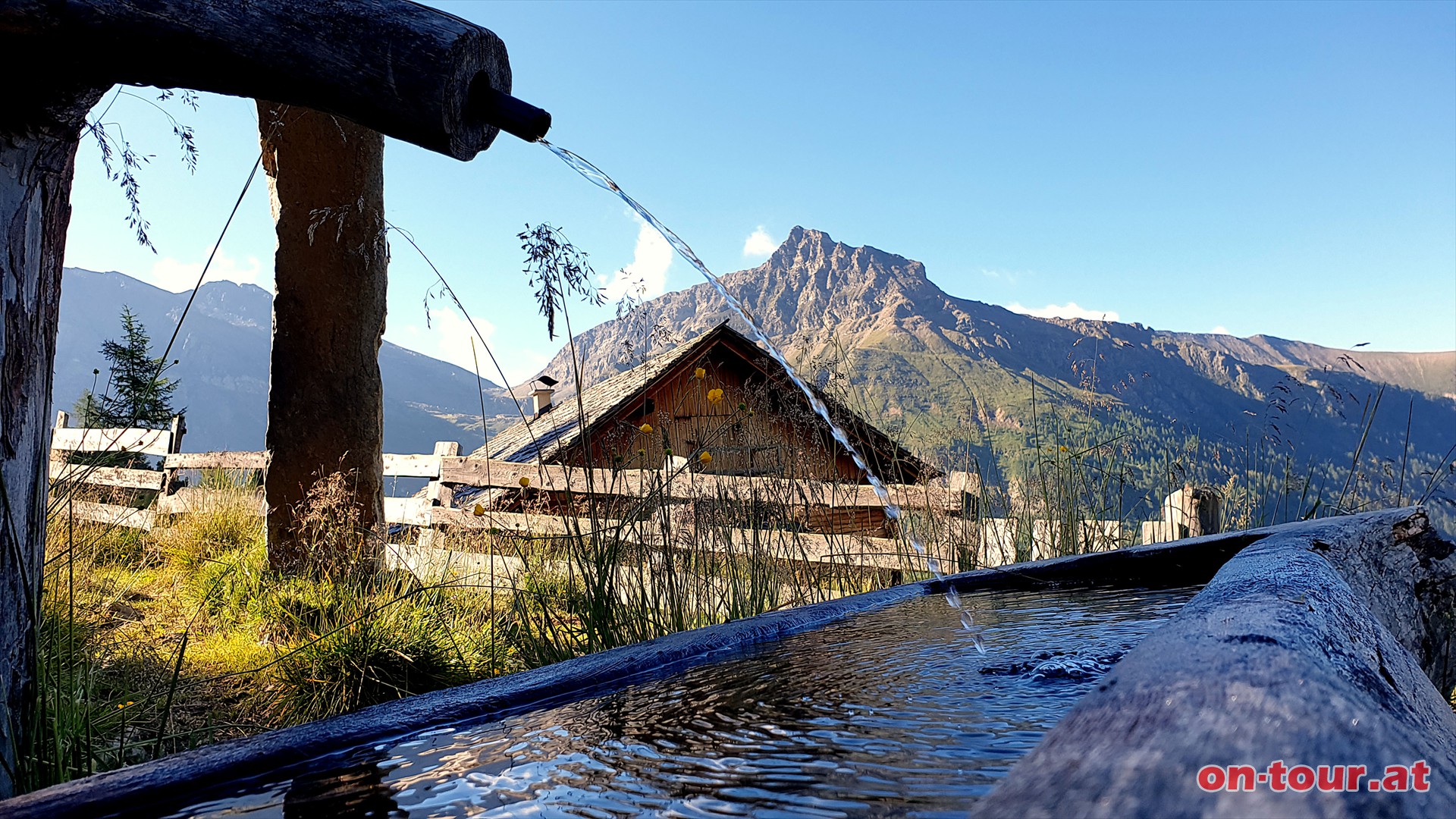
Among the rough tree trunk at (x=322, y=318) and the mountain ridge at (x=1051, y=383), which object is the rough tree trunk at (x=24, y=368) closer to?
the mountain ridge at (x=1051, y=383)

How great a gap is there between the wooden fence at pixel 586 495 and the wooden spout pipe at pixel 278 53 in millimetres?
770

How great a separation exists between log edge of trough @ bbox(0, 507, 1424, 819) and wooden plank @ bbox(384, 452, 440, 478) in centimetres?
561

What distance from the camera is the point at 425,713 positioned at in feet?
3.73

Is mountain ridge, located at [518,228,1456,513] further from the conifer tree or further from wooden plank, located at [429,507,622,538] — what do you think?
the conifer tree

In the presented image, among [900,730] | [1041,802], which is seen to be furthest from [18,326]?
[1041,802]

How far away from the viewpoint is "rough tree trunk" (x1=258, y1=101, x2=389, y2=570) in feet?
13.7

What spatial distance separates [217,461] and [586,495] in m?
6.61

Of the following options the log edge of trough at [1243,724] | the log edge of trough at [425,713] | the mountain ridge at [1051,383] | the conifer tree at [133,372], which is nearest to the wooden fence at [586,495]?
the conifer tree at [133,372]

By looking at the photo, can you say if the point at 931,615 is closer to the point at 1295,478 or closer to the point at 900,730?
the point at 900,730

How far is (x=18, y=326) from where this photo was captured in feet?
4.63

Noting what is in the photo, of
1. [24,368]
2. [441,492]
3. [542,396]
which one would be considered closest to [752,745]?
[24,368]

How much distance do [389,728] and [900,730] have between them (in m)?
0.68

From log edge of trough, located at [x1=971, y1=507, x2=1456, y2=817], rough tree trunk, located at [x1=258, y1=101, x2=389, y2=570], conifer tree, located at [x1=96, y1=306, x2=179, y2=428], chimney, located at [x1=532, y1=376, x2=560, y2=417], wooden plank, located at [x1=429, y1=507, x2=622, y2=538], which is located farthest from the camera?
chimney, located at [x1=532, y1=376, x2=560, y2=417]
